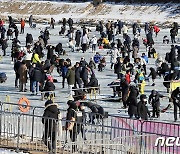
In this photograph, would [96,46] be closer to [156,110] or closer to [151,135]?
[156,110]

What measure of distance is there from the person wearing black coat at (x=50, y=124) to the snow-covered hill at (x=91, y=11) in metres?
43.4

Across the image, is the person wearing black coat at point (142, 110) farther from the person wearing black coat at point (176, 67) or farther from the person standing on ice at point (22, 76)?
the person standing on ice at point (22, 76)

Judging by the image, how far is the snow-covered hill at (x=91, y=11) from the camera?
202 feet

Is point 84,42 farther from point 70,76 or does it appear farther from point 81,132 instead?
point 81,132

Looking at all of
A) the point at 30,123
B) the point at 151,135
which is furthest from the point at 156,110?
the point at 151,135

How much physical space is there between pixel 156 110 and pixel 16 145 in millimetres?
7540

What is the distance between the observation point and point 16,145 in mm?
14773

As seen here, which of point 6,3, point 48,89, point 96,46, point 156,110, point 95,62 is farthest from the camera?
point 6,3

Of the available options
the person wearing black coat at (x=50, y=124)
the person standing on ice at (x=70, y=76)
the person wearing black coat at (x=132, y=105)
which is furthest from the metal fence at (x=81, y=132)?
the person standing on ice at (x=70, y=76)

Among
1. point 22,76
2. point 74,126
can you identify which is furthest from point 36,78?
point 74,126

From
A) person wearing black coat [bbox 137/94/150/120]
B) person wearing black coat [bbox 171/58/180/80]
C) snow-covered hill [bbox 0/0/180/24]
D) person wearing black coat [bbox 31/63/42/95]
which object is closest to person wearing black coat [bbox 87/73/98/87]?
person wearing black coat [bbox 31/63/42/95]

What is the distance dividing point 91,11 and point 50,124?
5376cm

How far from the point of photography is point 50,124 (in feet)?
46.7

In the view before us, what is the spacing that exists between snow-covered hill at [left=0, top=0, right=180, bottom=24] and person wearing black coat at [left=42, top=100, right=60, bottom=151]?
43.4 metres
